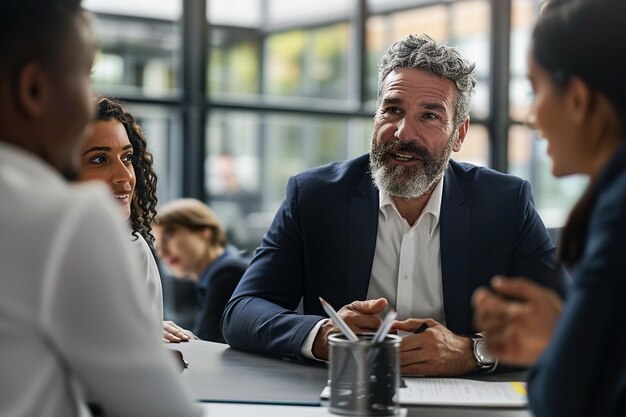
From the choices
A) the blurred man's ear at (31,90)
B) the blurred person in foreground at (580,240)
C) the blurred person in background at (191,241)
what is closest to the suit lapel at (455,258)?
the blurred person in foreground at (580,240)

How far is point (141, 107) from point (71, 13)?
441 cm

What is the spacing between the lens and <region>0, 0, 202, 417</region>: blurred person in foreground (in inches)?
39.4

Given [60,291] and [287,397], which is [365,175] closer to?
[287,397]

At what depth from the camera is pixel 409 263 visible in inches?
97.0

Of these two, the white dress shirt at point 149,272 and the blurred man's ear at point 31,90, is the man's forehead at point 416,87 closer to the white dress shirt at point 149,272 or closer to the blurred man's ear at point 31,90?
the white dress shirt at point 149,272

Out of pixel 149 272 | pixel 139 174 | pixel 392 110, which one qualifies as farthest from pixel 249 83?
pixel 149 272

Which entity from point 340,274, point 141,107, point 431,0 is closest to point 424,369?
point 340,274

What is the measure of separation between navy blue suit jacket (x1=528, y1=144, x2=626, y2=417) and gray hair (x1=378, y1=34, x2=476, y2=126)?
1.42m

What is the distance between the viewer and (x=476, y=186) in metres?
2.56

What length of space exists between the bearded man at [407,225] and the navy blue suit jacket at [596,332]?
1196 millimetres

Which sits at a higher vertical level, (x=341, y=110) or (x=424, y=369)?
(x=341, y=110)

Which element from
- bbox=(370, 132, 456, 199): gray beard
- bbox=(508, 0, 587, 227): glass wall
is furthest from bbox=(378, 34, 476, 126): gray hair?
bbox=(508, 0, 587, 227): glass wall

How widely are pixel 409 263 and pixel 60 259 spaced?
157 centimetres

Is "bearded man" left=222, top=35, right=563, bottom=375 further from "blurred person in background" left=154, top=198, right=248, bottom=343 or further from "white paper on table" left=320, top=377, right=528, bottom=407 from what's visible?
"blurred person in background" left=154, top=198, right=248, bottom=343
